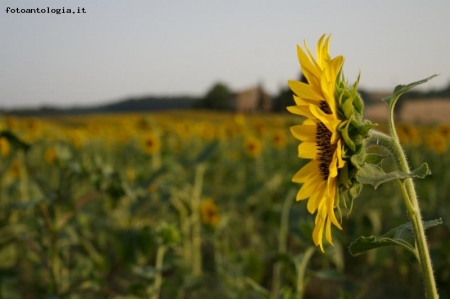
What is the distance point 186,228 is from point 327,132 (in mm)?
1539

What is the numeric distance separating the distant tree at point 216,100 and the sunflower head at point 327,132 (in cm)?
1597

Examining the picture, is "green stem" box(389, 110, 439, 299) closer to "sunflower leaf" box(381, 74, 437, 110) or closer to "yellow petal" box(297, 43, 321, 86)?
"sunflower leaf" box(381, 74, 437, 110)

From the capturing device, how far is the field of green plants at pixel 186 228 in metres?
1.52

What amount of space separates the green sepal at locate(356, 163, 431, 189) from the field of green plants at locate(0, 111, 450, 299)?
6.0 inches

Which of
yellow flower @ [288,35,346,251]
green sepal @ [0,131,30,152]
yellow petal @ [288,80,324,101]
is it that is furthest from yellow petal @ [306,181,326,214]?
green sepal @ [0,131,30,152]

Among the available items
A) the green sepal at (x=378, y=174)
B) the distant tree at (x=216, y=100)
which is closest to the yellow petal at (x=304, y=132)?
the green sepal at (x=378, y=174)

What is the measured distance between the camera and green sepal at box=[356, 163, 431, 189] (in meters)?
0.61

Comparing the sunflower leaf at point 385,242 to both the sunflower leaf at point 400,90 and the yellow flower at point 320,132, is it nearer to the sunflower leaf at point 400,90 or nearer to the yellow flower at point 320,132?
the yellow flower at point 320,132

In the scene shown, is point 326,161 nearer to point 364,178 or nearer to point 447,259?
point 364,178

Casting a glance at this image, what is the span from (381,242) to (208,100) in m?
18.1

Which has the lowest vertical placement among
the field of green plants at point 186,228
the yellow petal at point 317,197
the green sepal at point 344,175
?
the field of green plants at point 186,228

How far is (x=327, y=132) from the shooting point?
0.73 metres

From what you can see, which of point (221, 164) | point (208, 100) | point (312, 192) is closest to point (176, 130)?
point (221, 164)

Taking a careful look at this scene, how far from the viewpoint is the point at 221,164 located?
338cm
